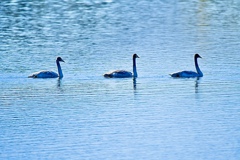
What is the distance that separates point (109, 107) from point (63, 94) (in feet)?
6.99

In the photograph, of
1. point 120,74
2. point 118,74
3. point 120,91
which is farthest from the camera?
point 120,74

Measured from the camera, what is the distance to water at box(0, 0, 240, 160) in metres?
19.4

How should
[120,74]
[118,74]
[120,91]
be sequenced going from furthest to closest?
[120,74] < [118,74] < [120,91]

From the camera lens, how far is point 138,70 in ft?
92.7

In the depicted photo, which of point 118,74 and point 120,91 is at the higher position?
point 120,91

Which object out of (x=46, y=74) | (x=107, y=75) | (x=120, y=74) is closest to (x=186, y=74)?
(x=120, y=74)

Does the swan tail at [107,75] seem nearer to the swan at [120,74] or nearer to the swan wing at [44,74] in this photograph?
the swan at [120,74]

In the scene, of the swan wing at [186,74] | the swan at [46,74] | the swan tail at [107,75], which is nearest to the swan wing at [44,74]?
the swan at [46,74]

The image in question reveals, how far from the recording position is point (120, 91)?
82.6 feet

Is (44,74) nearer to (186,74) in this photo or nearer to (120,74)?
(120,74)

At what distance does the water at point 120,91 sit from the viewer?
19.4 meters

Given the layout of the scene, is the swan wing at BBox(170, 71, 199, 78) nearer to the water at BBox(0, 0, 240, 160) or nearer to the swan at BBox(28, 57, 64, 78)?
the water at BBox(0, 0, 240, 160)

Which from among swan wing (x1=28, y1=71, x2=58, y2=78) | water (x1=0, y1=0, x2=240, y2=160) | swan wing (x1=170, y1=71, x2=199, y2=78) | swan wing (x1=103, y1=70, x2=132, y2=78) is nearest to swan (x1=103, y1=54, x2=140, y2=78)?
swan wing (x1=103, y1=70, x2=132, y2=78)

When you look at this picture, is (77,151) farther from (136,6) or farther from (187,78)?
(136,6)
